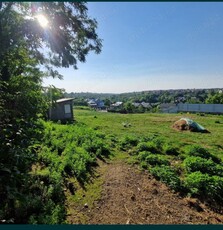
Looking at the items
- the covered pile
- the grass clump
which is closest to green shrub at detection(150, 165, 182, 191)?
the grass clump

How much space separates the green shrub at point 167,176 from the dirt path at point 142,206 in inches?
6.6

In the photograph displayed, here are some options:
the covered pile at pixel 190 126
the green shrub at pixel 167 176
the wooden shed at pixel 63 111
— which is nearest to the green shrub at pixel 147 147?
the green shrub at pixel 167 176

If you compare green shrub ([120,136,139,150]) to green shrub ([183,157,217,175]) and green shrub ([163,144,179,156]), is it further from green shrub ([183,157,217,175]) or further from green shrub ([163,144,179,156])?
green shrub ([183,157,217,175])

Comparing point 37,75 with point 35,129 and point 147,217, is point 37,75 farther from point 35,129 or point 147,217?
point 147,217

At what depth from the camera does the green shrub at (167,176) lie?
607 centimetres

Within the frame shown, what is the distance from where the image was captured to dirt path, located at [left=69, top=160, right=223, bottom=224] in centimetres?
458

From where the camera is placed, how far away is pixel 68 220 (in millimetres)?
4348

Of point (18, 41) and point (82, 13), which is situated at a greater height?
point (82, 13)

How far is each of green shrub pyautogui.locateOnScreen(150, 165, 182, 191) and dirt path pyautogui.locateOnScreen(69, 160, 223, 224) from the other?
17cm

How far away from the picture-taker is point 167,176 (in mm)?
6473

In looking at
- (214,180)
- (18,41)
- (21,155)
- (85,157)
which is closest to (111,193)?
(85,157)

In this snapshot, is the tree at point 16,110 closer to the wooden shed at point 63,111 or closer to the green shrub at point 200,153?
the green shrub at point 200,153

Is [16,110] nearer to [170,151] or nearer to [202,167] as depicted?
[202,167]

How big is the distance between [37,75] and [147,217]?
121 inches
